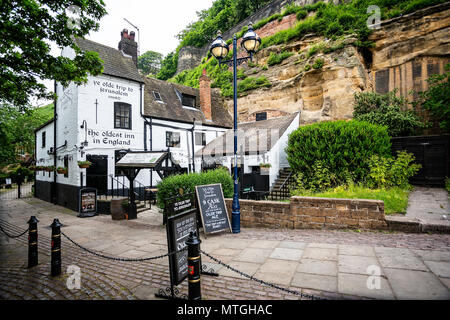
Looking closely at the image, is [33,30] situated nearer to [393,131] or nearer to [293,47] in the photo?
[393,131]

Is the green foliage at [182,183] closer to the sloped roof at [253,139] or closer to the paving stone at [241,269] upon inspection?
the paving stone at [241,269]

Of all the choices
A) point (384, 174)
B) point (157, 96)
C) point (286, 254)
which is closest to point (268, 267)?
point (286, 254)

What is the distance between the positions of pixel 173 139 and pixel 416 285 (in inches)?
640

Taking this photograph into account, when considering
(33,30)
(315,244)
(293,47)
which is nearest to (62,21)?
(33,30)

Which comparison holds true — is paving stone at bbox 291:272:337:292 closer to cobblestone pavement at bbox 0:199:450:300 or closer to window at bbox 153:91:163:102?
cobblestone pavement at bbox 0:199:450:300

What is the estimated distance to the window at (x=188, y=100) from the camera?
20281 millimetres

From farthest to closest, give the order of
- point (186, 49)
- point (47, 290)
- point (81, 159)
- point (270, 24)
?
point (186, 49) → point (270, 24) → point (81, 159) → point (47, 290)

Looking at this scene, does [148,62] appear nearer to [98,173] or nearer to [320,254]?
Answer: [98,173]

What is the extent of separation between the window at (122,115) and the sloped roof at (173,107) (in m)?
1.28

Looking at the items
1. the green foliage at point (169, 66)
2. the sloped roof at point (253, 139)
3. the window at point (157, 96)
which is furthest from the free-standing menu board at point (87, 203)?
the green foliage at point (169, 66)

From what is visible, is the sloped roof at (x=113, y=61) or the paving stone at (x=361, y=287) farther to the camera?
the sloped roof at (x=113, y=61)

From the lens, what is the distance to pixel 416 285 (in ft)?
10.7

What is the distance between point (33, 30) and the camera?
20.4ft

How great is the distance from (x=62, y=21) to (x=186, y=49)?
38.0 metres
